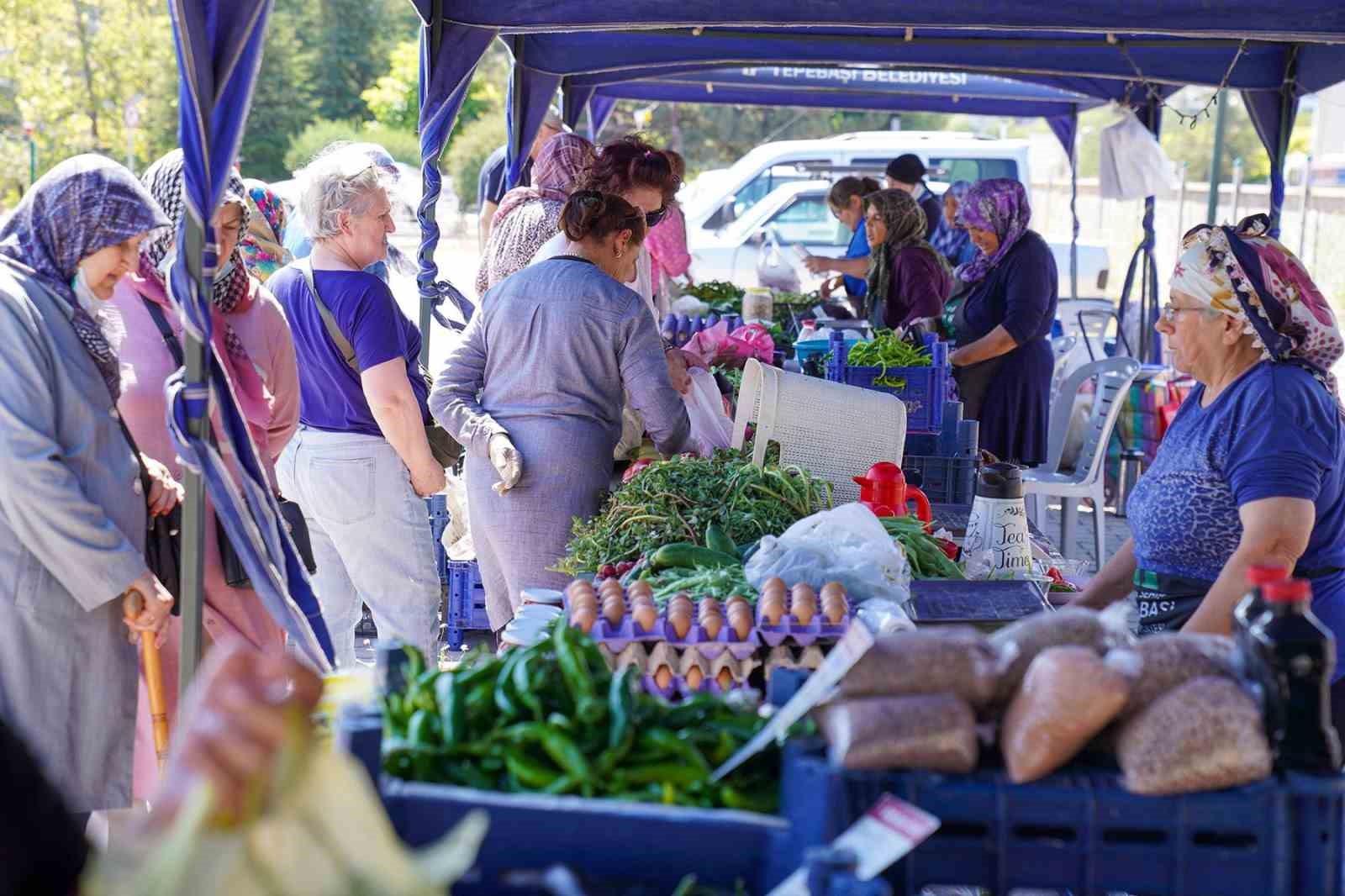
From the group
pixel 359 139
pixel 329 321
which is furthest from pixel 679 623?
pixel 359 139

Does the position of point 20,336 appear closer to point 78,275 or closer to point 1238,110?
point 78,275

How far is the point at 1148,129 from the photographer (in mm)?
10359

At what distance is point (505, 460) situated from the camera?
14.4 ft

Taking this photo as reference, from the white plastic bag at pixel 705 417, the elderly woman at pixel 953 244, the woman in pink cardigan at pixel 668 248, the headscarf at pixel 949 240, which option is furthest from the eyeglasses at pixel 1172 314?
the headscarf at pixel 949 240

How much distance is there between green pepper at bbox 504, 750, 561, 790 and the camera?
6.35ft

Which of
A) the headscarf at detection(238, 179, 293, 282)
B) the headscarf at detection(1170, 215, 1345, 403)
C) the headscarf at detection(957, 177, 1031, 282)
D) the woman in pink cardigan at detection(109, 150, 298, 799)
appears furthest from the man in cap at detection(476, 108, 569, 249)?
the headscarf at detection(1170, 215, 1345, 403)

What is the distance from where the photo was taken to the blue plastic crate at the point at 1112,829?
5.98 feet

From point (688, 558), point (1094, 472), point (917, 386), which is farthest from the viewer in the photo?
point (1094, 472)

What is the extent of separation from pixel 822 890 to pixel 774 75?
1072cm

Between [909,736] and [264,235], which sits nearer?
[909,736]

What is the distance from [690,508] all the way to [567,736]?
1.72 meters

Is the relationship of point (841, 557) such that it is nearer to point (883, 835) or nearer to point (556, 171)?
point (883, 835)

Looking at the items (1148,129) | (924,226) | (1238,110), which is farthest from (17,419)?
(1238,110)

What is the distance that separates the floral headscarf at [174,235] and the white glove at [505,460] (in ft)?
2.83
